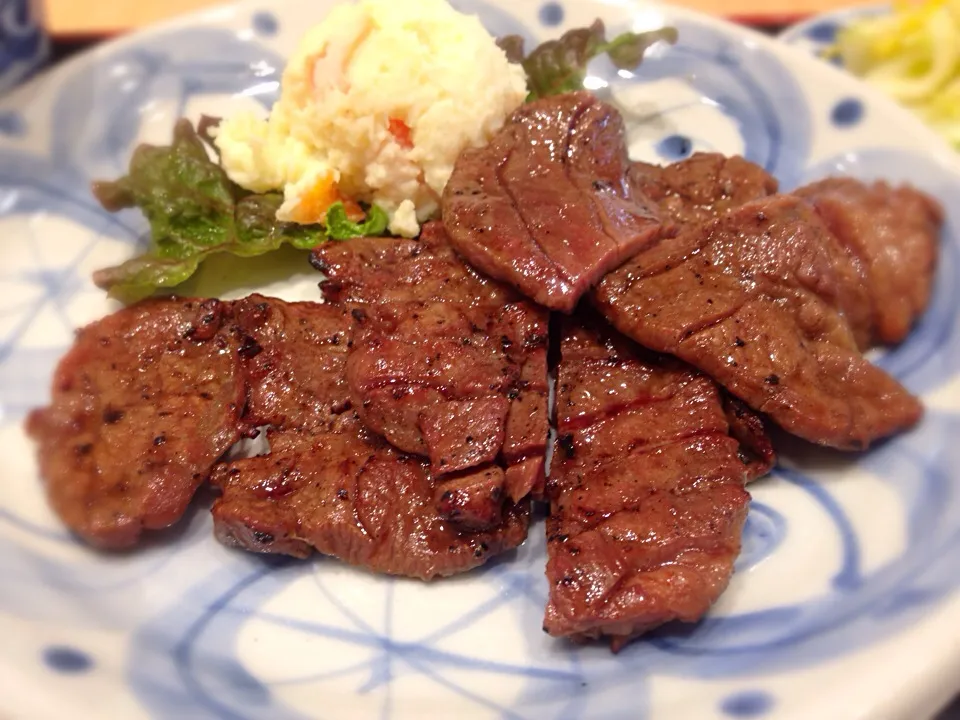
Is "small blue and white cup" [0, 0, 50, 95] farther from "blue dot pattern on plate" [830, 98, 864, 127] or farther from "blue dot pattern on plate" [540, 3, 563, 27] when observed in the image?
"blue dot pattern on plate" [830, 98, 864, 127]

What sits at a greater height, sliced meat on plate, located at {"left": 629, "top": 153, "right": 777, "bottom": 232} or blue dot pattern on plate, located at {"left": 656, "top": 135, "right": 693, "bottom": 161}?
sliced meat on plate, located at {"left": 629, "top": 153, "right": 777, "bottom": 232}

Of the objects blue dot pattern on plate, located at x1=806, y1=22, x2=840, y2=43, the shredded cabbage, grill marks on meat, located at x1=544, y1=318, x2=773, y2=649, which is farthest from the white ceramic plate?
blue dot pattern on plate, located at x1=806, y1=22, x2=840, y2=43

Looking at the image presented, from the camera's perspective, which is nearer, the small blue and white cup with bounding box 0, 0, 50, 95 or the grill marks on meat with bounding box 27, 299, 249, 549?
the grill marks on meat with bounding box 27, 299, 249, 549

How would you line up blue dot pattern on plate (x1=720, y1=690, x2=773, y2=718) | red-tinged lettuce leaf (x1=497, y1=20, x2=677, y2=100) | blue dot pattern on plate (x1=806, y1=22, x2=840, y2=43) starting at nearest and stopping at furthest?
blue dot pattern on plate (x1=720, y1=690, x2=773, y2=718)
red-tinged lettuce leaf (x1=497, y1=20, x2=677, y2=100)
blue dot pattern on plate (x1=806, y1=22, x2=840, y2=43)

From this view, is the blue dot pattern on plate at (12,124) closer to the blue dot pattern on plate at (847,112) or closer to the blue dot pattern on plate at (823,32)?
the blue dot pattern on plate at (847,112)

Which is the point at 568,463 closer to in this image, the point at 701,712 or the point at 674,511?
the point at 674,511

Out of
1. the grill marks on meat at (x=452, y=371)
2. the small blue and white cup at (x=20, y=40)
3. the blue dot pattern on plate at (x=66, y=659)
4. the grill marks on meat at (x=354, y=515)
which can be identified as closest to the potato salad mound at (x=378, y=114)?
the grill marks on meat at (x=452, y=371)
